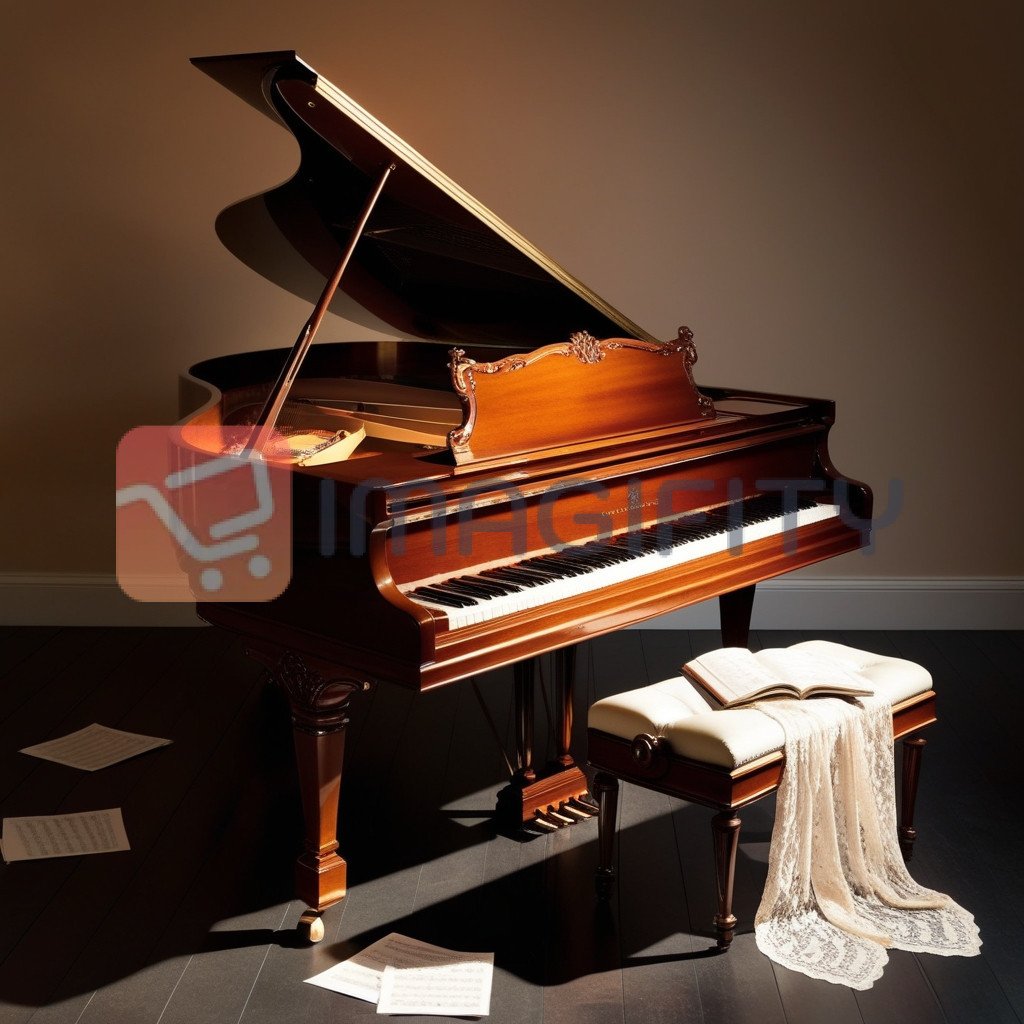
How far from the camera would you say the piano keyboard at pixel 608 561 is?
2607 millimetres

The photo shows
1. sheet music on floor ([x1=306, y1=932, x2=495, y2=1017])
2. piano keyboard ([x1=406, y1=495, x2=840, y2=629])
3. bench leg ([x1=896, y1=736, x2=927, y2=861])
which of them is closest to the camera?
sheet music on floor ([x1=306, y1=932, x2=495, y2=1017])

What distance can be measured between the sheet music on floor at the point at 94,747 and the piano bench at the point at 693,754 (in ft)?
5.20

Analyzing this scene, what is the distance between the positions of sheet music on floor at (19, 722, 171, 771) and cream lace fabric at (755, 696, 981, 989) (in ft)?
6.50

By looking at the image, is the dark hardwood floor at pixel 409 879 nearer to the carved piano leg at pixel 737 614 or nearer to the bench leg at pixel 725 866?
the bench leg at pixel 725 866

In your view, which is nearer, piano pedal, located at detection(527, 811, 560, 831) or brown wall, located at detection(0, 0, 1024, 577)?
piano pedal, located at detection(527, 811, 560, 831)

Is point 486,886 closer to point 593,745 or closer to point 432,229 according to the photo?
point 593,745

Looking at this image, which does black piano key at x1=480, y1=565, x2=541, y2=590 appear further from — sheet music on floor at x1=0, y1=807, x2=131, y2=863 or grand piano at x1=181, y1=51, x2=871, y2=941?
sheet music on floor at x1=0, y1=807, x2=131, y2=863

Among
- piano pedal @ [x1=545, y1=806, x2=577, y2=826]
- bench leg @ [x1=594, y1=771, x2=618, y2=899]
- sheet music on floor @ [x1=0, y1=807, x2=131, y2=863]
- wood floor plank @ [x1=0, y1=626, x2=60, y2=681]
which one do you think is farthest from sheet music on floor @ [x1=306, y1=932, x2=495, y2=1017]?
wood floor plank @ [x1=0, y1=626, x2=60, y2=681]

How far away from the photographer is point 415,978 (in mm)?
2586

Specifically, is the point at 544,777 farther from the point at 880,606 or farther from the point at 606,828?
the point at 880,606

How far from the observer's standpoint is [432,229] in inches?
132

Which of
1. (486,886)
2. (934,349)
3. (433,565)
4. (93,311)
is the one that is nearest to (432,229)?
(433,565)

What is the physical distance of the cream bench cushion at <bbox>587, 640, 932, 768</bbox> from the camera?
255cm

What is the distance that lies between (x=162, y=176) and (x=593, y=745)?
3032mm
